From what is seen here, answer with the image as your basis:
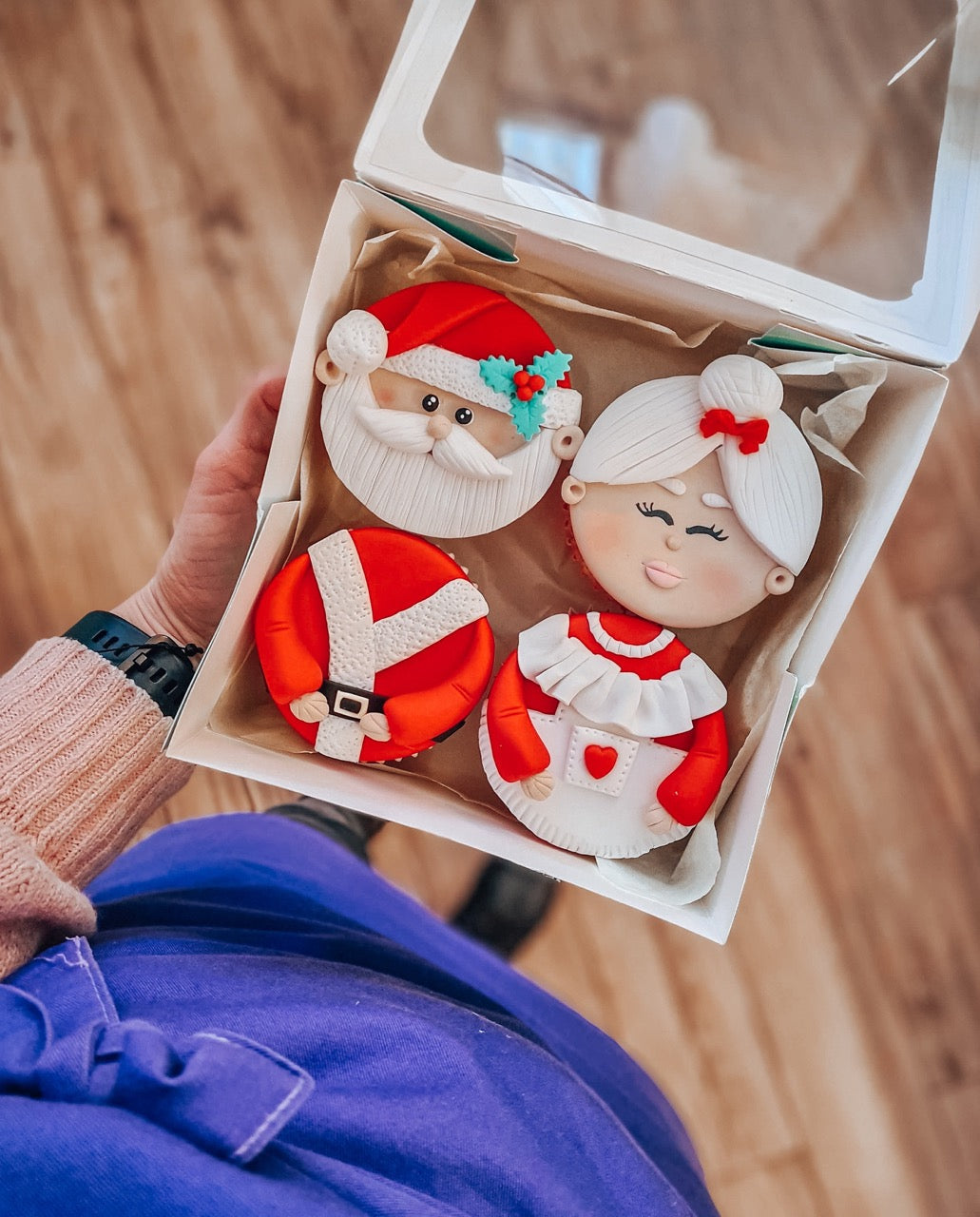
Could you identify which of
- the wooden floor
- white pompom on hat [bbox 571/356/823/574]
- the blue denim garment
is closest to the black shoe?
the wooden floor

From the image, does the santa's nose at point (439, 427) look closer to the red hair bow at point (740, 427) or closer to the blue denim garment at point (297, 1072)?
the red hair bow at point (740, 427)

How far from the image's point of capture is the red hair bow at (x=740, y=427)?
58 centimetres

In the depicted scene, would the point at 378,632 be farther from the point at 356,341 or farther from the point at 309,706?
the point at 356,341

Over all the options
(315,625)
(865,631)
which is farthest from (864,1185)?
(315,625)

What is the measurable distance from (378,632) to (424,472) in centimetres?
11

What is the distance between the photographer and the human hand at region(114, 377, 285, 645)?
64cm

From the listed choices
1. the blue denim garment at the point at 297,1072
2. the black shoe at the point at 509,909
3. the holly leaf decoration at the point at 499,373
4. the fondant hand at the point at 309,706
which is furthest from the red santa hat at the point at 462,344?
the black shoe at the point at 509,909

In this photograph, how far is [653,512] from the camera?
2.00ft

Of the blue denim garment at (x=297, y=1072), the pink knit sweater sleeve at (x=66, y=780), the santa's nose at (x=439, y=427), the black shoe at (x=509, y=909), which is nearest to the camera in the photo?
the blue denim garment at (x=297, y=1072)

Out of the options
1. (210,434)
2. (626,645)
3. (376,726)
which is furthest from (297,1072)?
(210,434)

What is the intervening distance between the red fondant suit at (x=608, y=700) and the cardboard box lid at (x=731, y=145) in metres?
0.22

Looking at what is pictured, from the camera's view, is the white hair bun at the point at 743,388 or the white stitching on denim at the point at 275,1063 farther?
the white hair bun at the point at 743,388

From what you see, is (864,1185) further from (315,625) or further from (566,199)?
(566,199)

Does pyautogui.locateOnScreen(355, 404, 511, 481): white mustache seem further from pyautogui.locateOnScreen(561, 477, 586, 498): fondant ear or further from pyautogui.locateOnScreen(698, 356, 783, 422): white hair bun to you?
pyautogui.locateOnScreen(698, 356, 783, 422): white hair bun
